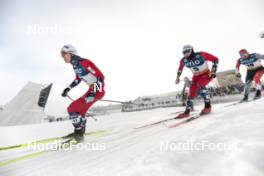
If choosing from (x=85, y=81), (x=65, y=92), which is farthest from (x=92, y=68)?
(x=65, y=92)

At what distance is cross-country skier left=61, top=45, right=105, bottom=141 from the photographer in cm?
481

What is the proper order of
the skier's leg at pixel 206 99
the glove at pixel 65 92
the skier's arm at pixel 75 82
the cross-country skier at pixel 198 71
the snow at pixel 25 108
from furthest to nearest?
the snow at pixel 25 108 → the cross-country skier at pixel 198 71 → the skier's leg at pixel 206 99 → the skier's arm at pixel 75 82 → the glove at pixel 65 92

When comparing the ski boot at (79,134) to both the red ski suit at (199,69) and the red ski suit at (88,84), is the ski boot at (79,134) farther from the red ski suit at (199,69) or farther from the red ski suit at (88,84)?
the red ski suit at (199,69)

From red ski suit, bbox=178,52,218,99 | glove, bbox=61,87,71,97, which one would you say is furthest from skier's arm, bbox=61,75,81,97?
red ski suit, bbox=178,52,218,99

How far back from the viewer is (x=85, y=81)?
5.11 m

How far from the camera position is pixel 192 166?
1.69 metres

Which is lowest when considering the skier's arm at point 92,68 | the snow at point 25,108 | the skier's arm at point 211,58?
the snow at point 25,108

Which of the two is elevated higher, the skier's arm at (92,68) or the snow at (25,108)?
the skier's arm at (92,68)

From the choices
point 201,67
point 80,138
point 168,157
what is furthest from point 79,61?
point 168,157

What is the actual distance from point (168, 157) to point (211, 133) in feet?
2.74

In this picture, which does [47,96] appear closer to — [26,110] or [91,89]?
[26,110]

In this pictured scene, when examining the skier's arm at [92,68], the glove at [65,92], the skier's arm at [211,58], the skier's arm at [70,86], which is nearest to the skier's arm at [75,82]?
the skier's arm at [70,86]

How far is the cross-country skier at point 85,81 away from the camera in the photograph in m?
4.81

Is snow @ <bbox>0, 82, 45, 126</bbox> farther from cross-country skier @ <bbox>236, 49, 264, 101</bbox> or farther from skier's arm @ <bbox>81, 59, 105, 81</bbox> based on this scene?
cross-country skier @ <bbox>236, 49, 264, 101</bbox>
